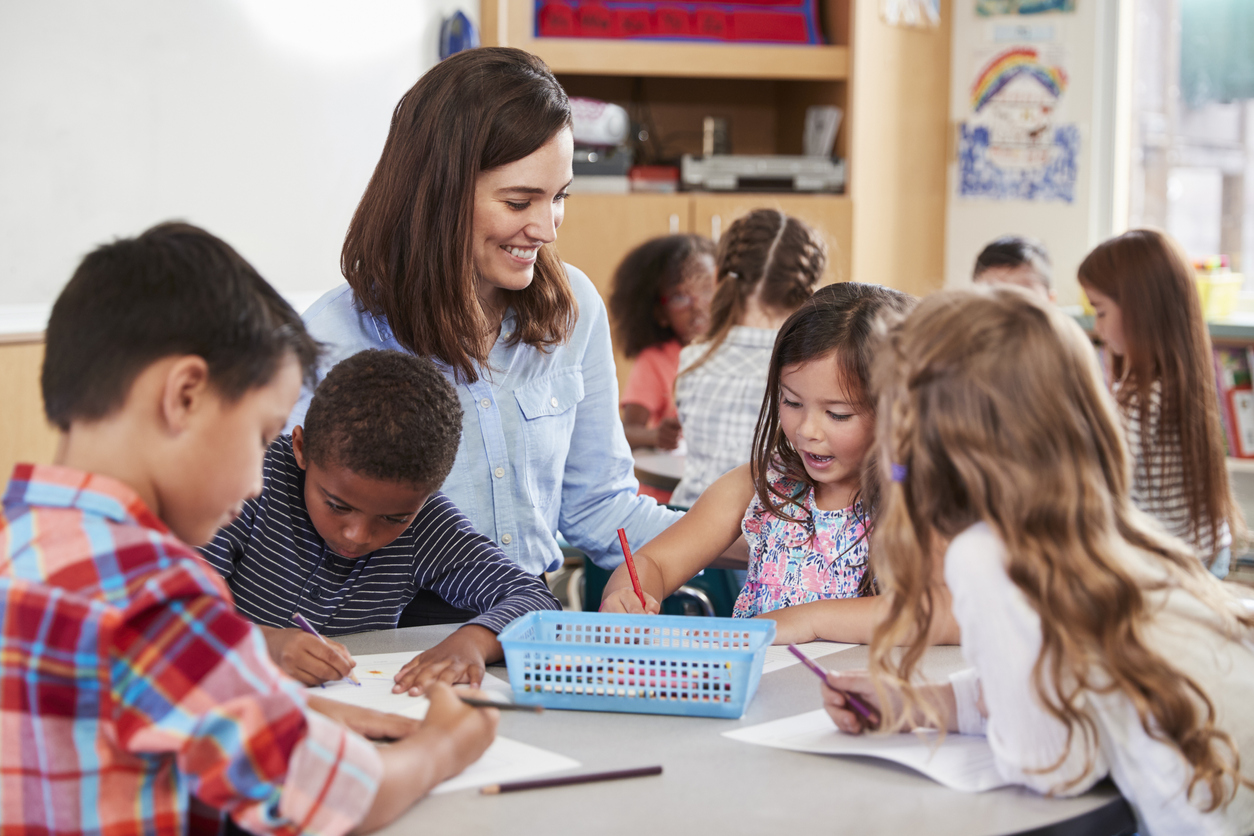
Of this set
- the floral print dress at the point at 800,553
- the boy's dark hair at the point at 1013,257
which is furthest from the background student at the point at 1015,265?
the floral print dress at the point at 800,553

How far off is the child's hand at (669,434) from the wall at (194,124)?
37.9 inches

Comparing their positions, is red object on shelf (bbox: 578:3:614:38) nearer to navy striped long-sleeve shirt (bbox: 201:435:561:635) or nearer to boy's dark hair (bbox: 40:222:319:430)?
navy striped long-sleeve shirt (bbox: 201:435:561:635)

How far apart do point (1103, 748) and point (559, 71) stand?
346 centimetres

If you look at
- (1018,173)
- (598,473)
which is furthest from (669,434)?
(1018,173)

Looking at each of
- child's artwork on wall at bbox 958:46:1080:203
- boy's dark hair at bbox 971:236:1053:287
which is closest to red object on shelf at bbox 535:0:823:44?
child's artwork on wall at bbox 958:46:1080:203

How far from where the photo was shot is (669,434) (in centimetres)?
325

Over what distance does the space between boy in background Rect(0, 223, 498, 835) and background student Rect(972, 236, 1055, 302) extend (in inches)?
117

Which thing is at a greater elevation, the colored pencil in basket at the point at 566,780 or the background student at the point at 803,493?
the background student at the point at 803,493

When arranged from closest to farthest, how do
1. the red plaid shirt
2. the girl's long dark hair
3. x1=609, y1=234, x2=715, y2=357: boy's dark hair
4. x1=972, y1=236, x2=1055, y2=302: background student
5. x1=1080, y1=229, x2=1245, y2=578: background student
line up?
the red plaid shirt → the girl's long dark hair → x1=1080, y1=229, x2=1245, y2=578: background student → x1=972, y1=236, x2=1055, y2=302: background student → x1=609, y1=234, x2=715, y2=357: boy's dark hair

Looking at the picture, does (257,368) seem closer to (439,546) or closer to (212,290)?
(212,290)

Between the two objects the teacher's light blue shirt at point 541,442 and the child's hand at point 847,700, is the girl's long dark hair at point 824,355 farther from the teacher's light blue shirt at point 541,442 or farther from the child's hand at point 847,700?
the child's hand at point 847,700

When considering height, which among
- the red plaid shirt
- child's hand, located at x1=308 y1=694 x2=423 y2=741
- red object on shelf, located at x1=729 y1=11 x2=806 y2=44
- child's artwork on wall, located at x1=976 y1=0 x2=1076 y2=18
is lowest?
child's hand, located at x1=308 y1=694 x2=423 y2=741

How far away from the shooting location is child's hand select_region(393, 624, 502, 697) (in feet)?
3.89

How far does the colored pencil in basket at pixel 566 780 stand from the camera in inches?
36.8
